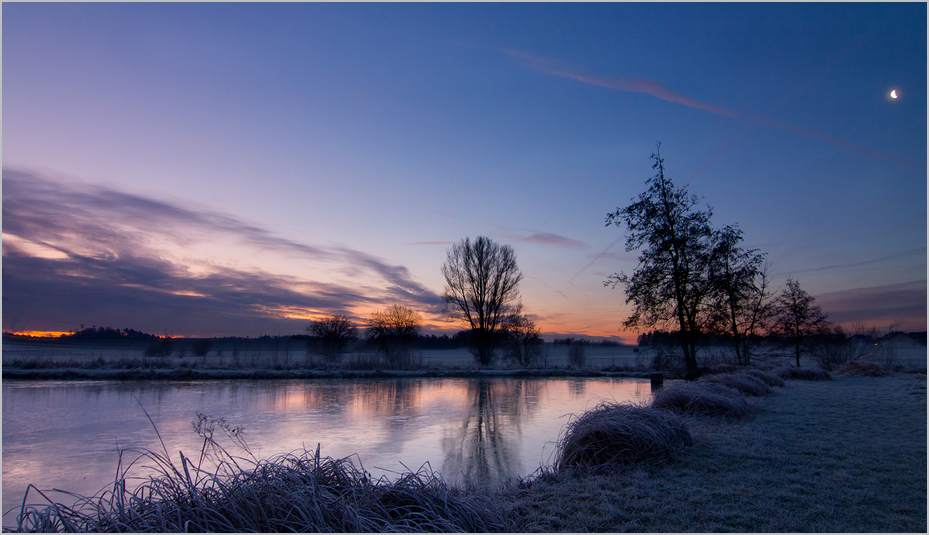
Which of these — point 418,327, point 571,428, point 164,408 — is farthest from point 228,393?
point 418,327

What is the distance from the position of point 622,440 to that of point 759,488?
1.53 m

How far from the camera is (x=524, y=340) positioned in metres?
30.0

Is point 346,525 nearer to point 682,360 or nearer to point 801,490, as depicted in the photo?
point 801,490

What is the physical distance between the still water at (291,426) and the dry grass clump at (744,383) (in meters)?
3.29

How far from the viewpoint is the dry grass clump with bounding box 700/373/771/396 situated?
1155 centimetres

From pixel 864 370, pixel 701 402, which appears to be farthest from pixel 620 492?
pixel 864 370

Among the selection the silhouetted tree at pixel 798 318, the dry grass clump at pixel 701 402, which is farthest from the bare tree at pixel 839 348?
the dry grass clump at pixel 701 402

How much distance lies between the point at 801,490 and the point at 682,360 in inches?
666

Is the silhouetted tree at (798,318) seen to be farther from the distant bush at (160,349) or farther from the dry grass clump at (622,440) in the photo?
the distant bush at (160,349)

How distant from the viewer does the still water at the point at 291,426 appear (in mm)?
6281

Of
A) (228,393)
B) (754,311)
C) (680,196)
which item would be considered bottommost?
(228,393)

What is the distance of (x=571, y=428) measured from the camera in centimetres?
649

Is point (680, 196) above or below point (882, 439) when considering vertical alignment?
above

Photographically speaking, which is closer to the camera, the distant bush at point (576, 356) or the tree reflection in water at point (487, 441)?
the tree reflection in water at point (487, 441)
